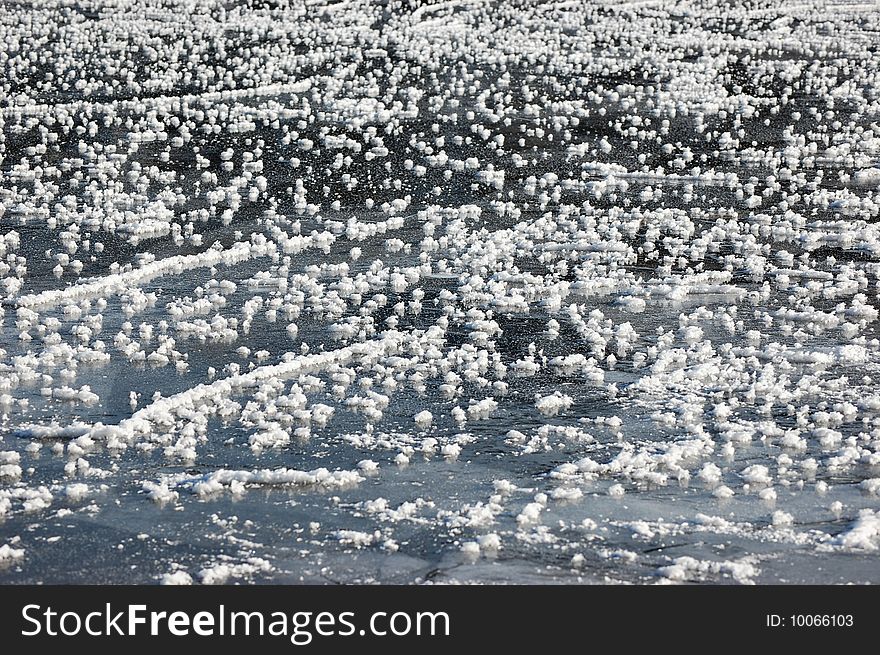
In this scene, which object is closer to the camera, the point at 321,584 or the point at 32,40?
the point at 321,584

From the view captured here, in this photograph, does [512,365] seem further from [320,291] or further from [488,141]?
[488,141]

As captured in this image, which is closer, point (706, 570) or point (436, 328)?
point (706, 570)

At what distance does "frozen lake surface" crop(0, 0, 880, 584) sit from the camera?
577 centimetres

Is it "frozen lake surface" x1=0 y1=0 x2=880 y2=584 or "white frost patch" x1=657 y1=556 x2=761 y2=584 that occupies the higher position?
"frozen lake surface" x1=0 y1=0 x2=880 y2=584

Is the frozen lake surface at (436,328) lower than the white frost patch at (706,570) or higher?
higher

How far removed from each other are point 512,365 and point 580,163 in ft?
17.7

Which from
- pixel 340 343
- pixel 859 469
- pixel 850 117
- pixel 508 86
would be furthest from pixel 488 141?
pixel 859 469

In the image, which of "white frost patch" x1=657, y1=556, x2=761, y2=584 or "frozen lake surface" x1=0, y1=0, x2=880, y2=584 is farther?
"frozen lake surface" x1=0, y1=0, x2=880, y2=584

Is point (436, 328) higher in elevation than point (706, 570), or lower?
higher

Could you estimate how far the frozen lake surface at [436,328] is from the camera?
577 cm

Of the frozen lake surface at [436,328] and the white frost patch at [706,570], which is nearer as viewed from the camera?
the white frost patch at [706,570]

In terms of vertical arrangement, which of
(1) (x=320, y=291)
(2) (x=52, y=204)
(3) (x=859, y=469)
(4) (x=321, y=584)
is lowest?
(4) (x=321, y=584)

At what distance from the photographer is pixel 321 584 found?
17.5 feet

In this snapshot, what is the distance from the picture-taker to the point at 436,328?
26.9ft
